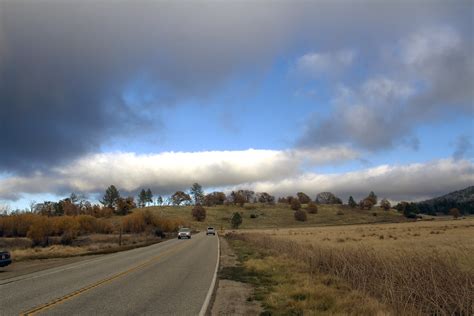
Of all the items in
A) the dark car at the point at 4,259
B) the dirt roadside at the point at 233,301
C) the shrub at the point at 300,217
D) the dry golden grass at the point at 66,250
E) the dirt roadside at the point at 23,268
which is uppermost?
the dark car at the point at 4,259

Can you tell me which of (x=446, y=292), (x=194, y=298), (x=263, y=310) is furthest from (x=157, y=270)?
(x=446, y=292)

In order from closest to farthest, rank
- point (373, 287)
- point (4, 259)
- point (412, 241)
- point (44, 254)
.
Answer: point (373, 287) < point (4, 259) < point (44, 254) < point (412, 241)

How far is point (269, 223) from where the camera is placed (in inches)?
7126

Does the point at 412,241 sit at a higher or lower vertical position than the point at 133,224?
lower

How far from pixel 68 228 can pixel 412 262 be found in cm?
9394

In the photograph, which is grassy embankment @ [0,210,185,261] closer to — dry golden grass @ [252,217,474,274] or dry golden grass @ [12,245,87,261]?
dry golden grass @ [12,245,87,261]

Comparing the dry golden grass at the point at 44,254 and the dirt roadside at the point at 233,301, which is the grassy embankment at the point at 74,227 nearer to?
the dry golden grass at the point at 44,254

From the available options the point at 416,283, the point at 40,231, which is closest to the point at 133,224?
the point at 40,231

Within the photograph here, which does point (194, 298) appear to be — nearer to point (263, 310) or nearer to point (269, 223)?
point (263, 310)

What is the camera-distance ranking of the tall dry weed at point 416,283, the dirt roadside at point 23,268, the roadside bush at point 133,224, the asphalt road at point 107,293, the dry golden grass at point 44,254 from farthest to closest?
1. the roadside bush at point 133,224
2. the dry golden grass at point 44,254
3. the dirt roadside at point 23,268
4. the asphalt road at point 107,293
5. the tall dry weed at point 416,283

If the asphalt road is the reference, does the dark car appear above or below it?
above

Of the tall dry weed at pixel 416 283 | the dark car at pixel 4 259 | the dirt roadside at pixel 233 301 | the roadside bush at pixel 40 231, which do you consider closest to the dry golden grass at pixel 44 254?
the dark car at pixel 4 259

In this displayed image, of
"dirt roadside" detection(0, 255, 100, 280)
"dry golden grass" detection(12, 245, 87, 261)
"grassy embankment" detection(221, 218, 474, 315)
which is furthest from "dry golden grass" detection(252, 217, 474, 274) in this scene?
"dry golden grass" detection(12, 245, 87, 261)

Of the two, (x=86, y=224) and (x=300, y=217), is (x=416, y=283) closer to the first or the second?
(x=86, y=224)
